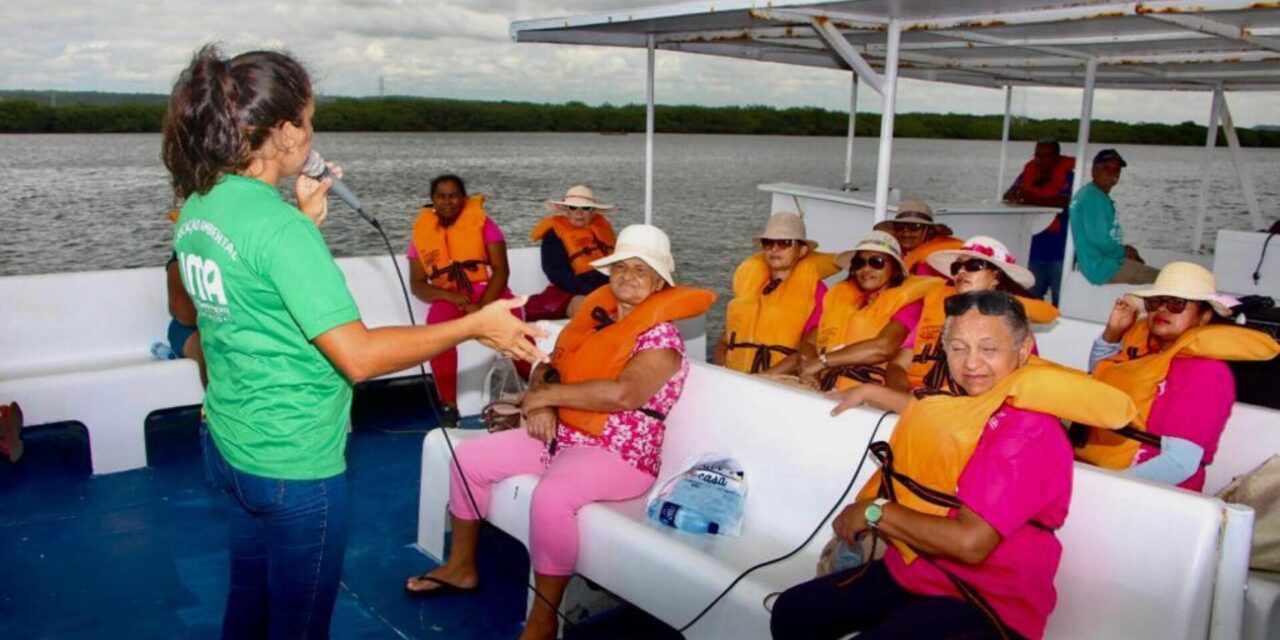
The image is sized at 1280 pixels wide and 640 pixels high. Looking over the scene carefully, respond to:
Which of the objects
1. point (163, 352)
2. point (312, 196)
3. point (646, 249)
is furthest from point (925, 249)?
point (163, 352)

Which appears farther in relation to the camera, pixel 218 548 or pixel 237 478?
pixel 218 548

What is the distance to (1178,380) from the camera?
8.90 ft

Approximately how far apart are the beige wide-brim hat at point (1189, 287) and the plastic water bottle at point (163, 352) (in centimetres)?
420

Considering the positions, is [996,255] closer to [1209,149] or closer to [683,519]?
[683,519]

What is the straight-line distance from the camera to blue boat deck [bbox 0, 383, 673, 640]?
10.1 ft

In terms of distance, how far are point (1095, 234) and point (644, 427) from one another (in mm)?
4062

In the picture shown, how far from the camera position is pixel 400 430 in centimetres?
508

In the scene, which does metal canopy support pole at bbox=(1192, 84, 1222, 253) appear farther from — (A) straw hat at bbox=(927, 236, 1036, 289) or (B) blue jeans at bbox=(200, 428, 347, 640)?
(B) blue jeans at bbox=(200, 428, 347, 640)

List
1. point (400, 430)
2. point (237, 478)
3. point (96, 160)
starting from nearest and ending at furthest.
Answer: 1. point (237, 478)
2. point (400, 430)
3. point (96, 160)

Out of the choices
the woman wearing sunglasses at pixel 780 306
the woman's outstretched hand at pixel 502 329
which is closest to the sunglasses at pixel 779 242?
the woman wearing sunglasses at pixel 780 306

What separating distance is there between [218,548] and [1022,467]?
2.79m

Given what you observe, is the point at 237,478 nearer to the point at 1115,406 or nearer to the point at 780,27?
the point at 1115,406

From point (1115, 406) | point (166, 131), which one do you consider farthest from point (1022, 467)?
point (166, 131)

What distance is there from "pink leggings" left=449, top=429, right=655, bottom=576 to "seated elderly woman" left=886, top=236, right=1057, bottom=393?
3.29ft
